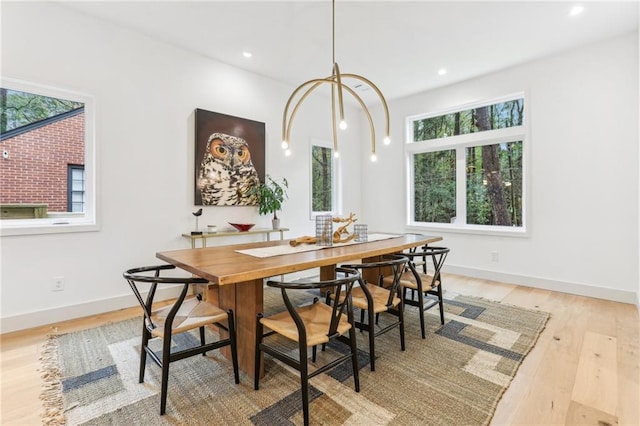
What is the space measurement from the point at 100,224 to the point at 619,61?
5723 mm

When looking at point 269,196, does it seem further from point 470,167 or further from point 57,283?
point 470,167

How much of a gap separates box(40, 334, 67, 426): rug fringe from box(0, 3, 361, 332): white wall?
2.10 ft

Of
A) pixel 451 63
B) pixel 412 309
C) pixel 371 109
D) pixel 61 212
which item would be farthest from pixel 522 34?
pixel 61 212

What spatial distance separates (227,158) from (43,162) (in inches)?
70.0

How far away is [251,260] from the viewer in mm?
2010

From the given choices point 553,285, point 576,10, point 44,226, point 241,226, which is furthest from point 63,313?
point 576,10

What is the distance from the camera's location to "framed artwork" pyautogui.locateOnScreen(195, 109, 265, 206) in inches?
148

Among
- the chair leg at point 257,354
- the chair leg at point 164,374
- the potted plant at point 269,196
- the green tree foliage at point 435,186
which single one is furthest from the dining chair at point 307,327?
the green tree foliage at point 435,186

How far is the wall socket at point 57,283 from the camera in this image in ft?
9.32

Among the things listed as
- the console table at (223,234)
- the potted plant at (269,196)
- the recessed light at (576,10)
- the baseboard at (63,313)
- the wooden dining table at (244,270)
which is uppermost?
the recessed light at (576,10)

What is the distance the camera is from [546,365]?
6.95 feet

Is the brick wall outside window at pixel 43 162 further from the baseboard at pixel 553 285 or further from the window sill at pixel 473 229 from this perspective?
the baseboard at pixel 553 285

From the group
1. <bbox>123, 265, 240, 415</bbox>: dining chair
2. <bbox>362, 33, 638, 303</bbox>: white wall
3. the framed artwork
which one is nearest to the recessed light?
<bbox>362, 33, 638, 303</bbox>: white wall

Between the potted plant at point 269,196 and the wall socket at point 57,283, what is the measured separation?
2.15 metres
